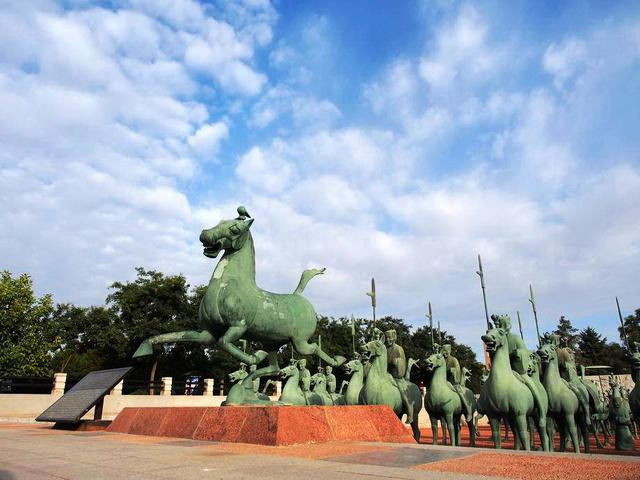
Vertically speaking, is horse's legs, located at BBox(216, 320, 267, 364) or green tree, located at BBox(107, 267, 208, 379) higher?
green tree, located at BBox(107, 267, 208, 379)

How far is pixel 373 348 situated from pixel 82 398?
22.0 ft

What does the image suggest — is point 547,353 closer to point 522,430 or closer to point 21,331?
point 522,430

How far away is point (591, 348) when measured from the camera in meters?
58.5

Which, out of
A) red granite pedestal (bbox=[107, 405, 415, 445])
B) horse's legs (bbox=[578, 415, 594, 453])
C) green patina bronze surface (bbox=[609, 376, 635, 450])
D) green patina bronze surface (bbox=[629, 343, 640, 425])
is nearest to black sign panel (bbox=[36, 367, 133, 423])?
red granite pedestal (bbox=[107, 405, 415, 445])

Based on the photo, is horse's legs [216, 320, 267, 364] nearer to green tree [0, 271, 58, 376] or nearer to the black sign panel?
the black sign panel

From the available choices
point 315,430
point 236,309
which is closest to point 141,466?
point 315,430

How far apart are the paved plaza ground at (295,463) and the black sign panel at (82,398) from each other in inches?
149

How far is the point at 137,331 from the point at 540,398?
30138mm

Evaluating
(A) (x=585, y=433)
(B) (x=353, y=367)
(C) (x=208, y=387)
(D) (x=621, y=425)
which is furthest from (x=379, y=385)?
(C) (x=208, y=387)

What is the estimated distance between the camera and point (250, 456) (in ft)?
16.9

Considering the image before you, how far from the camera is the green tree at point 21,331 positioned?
25172mm

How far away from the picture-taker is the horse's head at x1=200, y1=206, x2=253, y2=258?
885 cm

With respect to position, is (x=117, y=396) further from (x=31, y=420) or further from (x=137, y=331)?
(x=137, y=331)

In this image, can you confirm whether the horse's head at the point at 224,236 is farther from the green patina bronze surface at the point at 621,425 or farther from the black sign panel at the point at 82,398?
the green patina bronze surface at the point at 621,425
